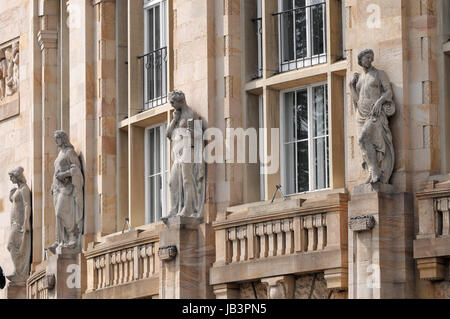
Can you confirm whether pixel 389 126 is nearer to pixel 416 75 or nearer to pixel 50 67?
pixel 416 75

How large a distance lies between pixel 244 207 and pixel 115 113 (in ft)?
18.8

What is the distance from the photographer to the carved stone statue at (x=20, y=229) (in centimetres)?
4484

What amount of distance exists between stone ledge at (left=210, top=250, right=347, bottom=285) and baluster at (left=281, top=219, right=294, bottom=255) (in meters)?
0.16

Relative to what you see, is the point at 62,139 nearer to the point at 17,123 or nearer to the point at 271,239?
the point at 17,123

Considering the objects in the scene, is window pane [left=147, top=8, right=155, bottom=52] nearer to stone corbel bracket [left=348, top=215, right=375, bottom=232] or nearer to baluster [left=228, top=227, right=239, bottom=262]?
baluster [left=228, top=227, right=239, bottom=262]

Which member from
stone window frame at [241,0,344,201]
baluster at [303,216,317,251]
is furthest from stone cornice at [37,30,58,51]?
baluster at [303,216,317,251]

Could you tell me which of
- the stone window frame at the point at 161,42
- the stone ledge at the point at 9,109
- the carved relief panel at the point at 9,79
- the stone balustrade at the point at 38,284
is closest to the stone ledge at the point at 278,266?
the stone window frame at the point at 161,42

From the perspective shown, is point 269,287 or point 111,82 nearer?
point 269,287

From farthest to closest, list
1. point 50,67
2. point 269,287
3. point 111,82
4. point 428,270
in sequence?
point 50,67 → point 111,82 → point 269,287 → point 428,270

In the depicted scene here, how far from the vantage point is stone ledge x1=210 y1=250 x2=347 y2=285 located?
114 feet

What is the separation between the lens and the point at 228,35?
37562 millimetres

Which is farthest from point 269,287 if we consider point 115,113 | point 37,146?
point 37,146

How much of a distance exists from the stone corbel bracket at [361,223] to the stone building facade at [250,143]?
50 mm

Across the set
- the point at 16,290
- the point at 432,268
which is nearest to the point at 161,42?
the point at 16,290
